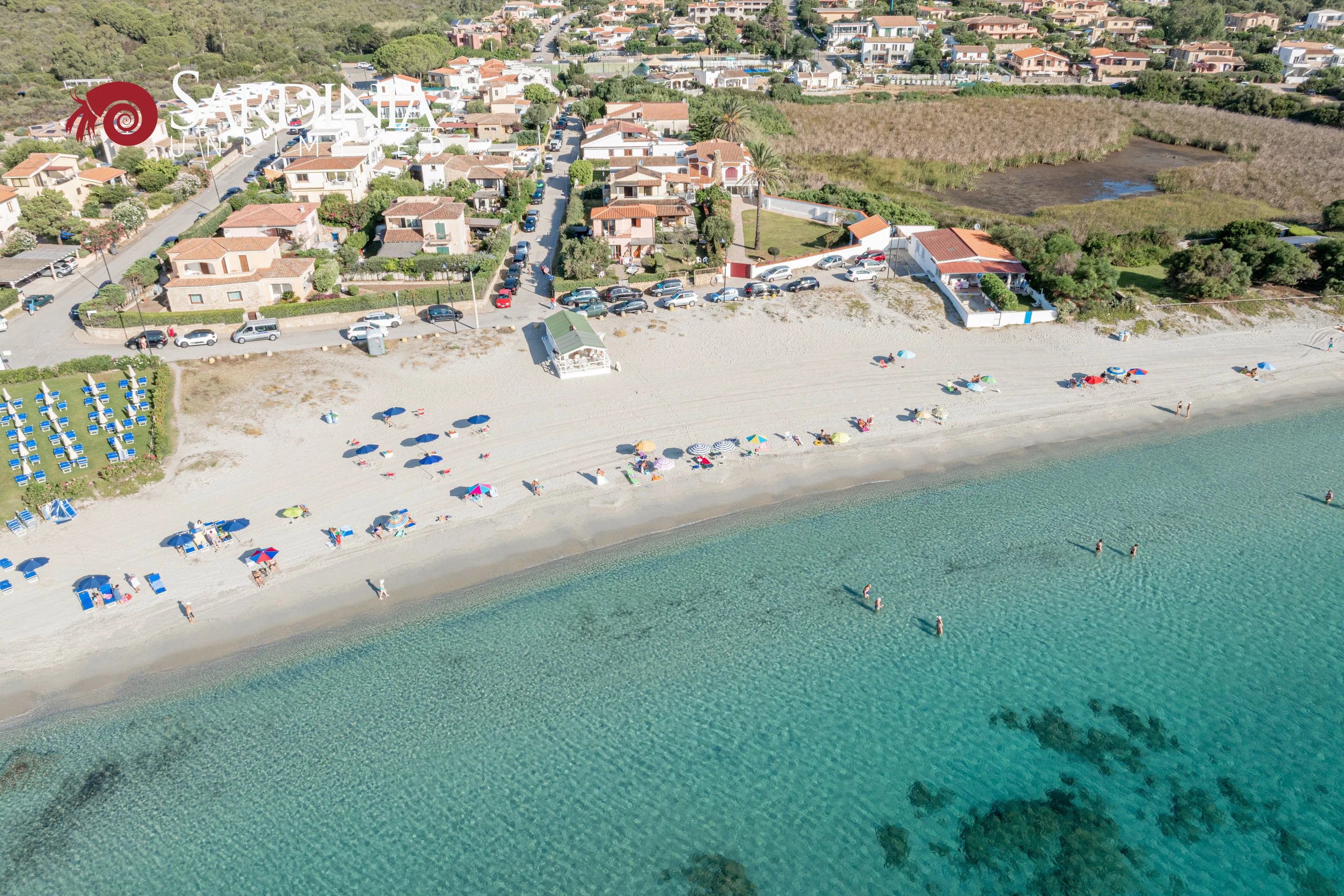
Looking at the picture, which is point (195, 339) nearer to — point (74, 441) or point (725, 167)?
point (74, 441)

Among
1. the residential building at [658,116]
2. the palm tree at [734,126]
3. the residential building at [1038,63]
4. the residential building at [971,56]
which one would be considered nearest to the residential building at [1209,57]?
the residential building at [1038,63]

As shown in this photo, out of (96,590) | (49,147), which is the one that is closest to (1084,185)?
(96,590)


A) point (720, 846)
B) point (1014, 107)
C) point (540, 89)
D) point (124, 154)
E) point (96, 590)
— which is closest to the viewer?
point (720, 846)

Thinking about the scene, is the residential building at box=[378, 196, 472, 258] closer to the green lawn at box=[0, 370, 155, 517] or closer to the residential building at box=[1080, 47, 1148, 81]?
the green lawn at box=[0, 370, 155, 517]

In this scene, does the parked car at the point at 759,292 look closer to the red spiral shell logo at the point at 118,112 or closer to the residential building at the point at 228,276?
the residential building at the point at 228,276

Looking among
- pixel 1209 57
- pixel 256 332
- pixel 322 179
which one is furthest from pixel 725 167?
pixel 1209 57

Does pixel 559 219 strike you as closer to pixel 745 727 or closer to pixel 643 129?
pixel 643 129
